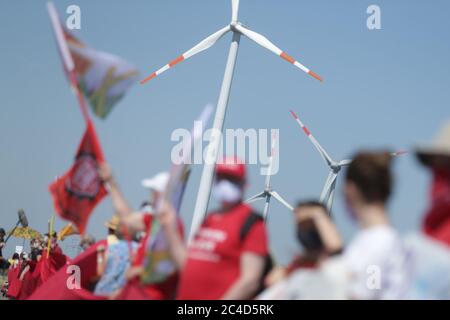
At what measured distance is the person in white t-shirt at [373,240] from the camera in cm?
403

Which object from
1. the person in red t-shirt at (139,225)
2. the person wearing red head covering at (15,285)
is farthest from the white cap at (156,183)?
the person wearing red head covering at (15,285)

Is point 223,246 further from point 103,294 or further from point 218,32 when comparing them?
point 218,32

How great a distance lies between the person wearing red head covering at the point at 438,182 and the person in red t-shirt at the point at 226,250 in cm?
158

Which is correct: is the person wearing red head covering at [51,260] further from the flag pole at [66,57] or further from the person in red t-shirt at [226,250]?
the person in red t-shirt at [226,250]

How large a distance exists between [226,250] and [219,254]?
0.06 metres

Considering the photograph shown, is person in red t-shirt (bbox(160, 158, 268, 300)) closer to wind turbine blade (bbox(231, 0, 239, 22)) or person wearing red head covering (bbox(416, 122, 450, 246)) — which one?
person wearing red head covering (bbox(416, 122, 450, 246))

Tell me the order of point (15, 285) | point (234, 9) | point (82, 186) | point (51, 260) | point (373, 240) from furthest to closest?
point (234, 9)
point (15, 285)
point (51, 260)
point (82, 186)
point (373, 240)

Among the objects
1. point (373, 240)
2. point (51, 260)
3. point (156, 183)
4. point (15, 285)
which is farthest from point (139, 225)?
point (15, 285)

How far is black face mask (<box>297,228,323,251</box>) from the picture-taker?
505cm

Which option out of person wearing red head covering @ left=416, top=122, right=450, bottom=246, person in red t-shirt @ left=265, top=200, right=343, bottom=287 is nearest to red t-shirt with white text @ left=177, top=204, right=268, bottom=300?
person in red t-shirt @ left=265, top=200, right=343, bottom=287

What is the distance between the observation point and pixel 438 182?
4203 mm

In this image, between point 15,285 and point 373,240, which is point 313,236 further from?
point 15,285

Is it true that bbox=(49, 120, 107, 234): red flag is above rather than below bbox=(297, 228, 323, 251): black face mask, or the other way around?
above

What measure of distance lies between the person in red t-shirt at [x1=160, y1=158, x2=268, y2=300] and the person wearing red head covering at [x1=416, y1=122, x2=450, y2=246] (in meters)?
1.58
